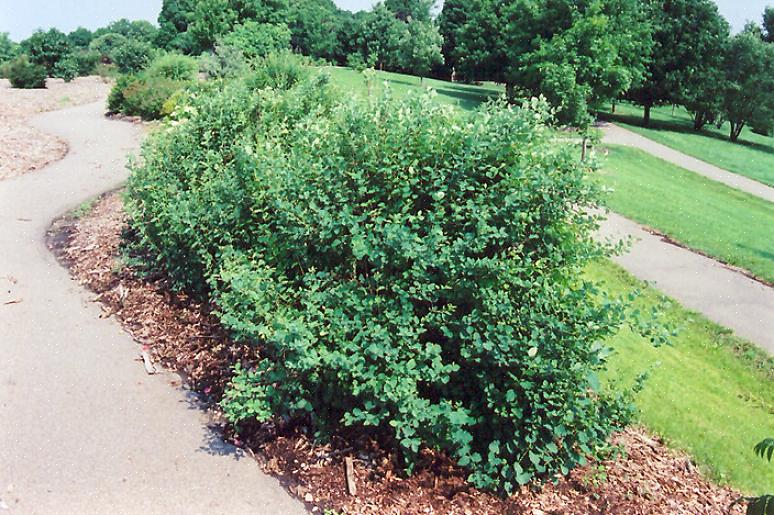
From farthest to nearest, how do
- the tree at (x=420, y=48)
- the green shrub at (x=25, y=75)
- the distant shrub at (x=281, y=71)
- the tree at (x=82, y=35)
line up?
the tree at (x=82, y=35) < the tree at (x=420, y=48) < the green shrub at (x=25, y=75) < the distant shrub at (x=281, y=71)

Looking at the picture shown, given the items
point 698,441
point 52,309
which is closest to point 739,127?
point 698,441

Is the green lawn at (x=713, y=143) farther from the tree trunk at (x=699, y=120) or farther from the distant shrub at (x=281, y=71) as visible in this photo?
the distant shrub at (x=281, y=71)

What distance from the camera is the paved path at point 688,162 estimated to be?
866 inches

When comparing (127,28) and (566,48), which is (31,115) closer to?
(566,48)

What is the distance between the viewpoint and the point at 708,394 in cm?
669

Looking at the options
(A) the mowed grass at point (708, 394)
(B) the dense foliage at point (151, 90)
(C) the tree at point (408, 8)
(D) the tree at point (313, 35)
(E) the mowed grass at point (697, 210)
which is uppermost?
(C) the tree at point (408, 8)

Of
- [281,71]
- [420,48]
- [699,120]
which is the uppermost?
[420,48]

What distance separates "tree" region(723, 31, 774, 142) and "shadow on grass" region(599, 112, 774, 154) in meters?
0.96

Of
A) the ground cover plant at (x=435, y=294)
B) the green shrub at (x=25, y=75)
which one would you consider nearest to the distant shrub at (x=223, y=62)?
the green shrub at (x=25, y=75)

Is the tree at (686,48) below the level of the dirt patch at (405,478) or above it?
above

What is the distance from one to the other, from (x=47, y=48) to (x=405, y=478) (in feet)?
101

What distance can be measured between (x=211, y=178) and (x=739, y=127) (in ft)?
127

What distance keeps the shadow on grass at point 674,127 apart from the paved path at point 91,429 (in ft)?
112

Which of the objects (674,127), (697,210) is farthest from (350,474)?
(674,127)
